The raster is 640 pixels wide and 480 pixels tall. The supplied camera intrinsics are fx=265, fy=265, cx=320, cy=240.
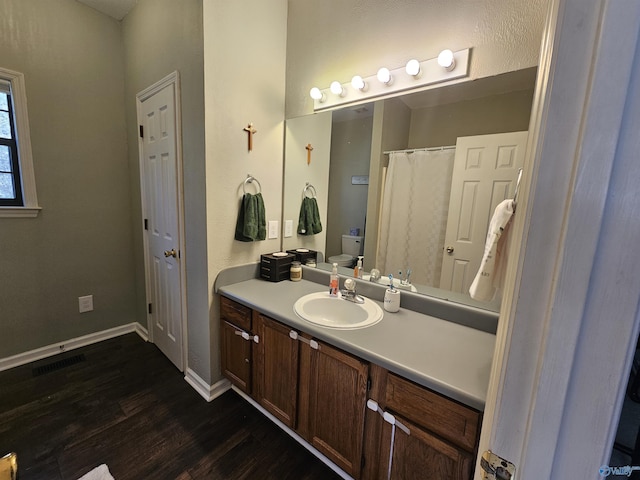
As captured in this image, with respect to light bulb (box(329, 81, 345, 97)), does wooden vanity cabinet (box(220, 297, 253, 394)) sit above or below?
below

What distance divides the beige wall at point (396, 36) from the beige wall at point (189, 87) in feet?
2.11

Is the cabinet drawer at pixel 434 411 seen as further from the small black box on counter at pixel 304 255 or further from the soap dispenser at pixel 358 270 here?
the small black box on counter at pixel 304 255

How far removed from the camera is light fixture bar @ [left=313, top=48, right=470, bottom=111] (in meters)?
1.26

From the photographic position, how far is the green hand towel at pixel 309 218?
81.4 inches

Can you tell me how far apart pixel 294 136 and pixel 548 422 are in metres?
2.02

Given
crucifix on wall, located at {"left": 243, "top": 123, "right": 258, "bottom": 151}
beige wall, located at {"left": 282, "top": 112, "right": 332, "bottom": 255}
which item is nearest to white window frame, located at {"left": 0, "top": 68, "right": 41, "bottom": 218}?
crucifix on wall, located at {"left": 243, "top": 123, "right": 258, "bottom": 151}

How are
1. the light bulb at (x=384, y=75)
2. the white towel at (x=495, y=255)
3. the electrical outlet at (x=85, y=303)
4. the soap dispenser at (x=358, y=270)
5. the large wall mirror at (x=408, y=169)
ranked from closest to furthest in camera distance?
the white towel at (x=495, y=255) → the large wall mirror at (x=408, y=169) → the light bulb at (x=384, y=75) → the soap dispenser at (x=358, y=270) → the electrical outlet at (x=85, y=303)

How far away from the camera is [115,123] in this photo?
7.83 feet

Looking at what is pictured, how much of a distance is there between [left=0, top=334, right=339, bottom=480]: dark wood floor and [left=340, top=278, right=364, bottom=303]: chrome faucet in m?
0.87

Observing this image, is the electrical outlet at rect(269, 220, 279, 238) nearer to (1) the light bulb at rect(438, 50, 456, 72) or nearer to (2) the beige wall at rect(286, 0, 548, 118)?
(2) the beige wall at rect(286, 0, 548, 118)

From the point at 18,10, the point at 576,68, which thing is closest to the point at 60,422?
the point at 576,68

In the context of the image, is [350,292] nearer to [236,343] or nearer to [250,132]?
[236,343]

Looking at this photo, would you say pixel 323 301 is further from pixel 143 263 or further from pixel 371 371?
pixel 143 263

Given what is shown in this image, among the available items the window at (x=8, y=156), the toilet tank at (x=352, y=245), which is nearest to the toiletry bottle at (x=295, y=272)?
the toilet tank at (x=352, y=245)
